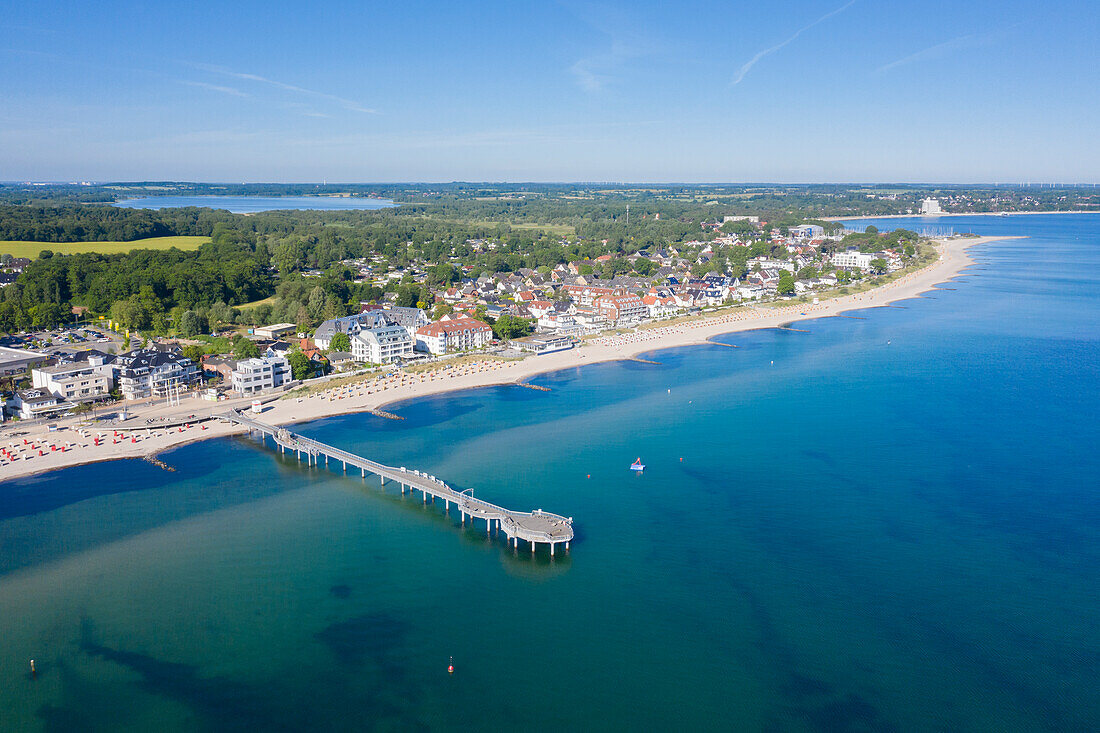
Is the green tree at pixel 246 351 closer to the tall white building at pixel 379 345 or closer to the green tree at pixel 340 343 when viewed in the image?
the green tree at pixel 340 343

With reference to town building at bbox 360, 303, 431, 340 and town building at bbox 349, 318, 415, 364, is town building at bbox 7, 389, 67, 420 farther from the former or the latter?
town building at bbox 360, 303, 431, 340

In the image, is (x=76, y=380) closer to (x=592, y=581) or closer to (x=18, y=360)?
(x=18, y=360)

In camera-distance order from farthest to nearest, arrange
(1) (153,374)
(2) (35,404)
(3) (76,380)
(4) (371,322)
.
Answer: (4) (371,322), (1) (153,374), (3) (76,380), (2) (35,404)

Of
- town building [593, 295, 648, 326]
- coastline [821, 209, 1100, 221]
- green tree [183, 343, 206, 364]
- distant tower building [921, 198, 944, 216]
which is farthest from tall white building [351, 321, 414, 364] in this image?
distant tower building [921, 198, 944, 216]

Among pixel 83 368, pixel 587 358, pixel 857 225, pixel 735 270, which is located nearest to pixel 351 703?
pixel 83 368

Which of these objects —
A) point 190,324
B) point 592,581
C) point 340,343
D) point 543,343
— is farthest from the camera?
point 543,343

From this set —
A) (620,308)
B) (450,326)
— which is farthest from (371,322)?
(620,308)

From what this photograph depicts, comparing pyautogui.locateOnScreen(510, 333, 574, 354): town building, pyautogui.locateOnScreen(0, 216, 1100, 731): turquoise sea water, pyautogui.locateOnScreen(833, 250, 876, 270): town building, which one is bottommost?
pyautogui.locateOnScreen(0, 216, 1100, 731): turquoise sea water

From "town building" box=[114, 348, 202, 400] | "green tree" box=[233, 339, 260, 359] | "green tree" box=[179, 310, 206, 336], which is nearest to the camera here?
"town building" box=[114, 348, 202, 400]
